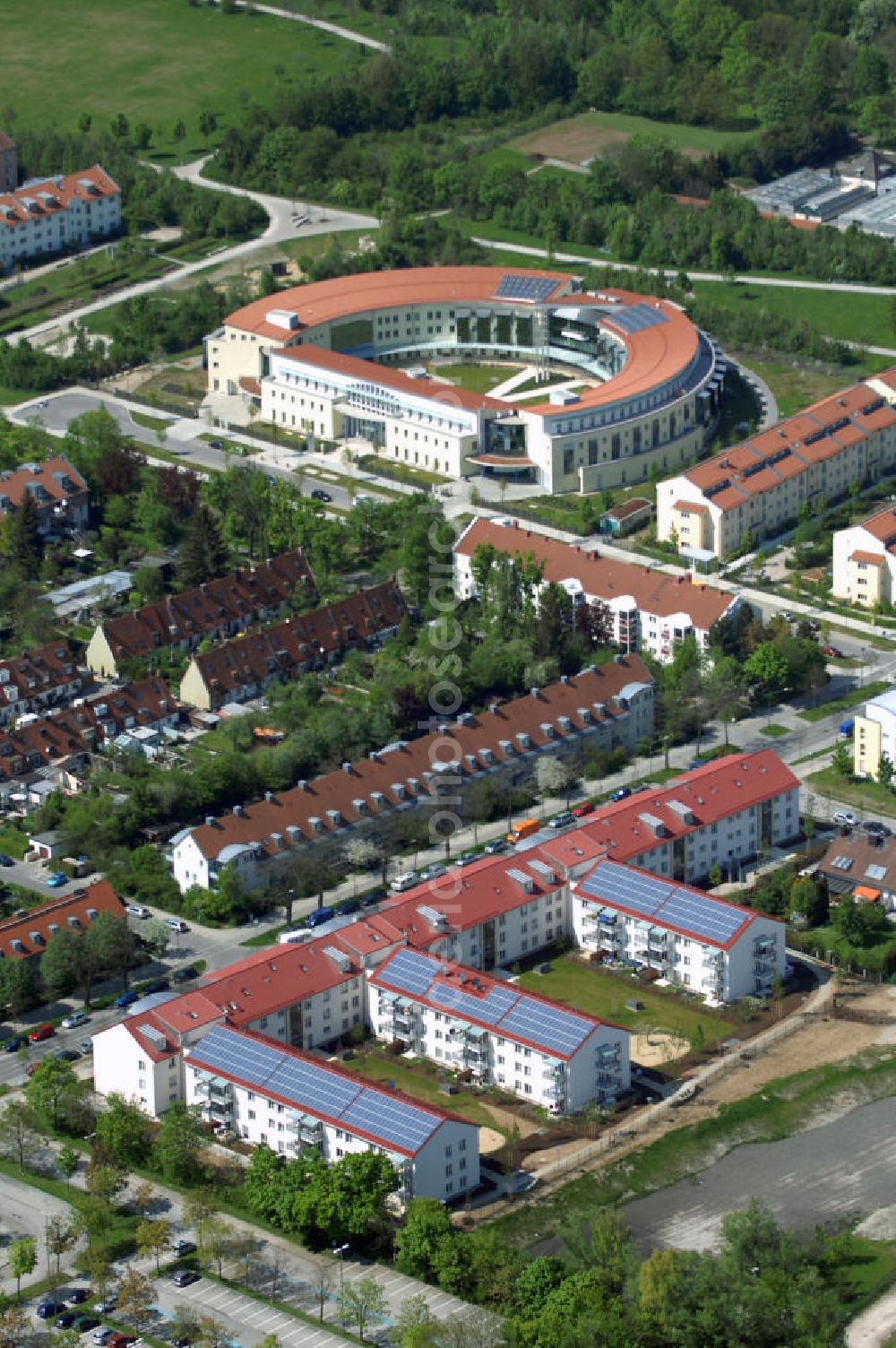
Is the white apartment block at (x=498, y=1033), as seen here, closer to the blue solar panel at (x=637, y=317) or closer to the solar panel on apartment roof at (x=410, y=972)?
the solar panel on apartment roof at (x=410, y=972)

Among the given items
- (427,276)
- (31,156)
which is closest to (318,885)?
(427,276)

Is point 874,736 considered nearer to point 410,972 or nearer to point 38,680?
point 410,972

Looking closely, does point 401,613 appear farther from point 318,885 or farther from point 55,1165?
point 55,1165

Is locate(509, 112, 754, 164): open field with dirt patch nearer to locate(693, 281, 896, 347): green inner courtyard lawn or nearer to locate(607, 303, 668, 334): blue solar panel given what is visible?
locate(693, 281, 896, 347): green inner courtyard lawn

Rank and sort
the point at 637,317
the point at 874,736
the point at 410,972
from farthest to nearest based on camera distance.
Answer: the point at 637,317
the point at 874,736
the point at 410,972

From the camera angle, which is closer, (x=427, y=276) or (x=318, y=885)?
(x=318, y=885)

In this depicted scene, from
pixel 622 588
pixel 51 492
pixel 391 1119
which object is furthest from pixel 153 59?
pixel 391 1119
